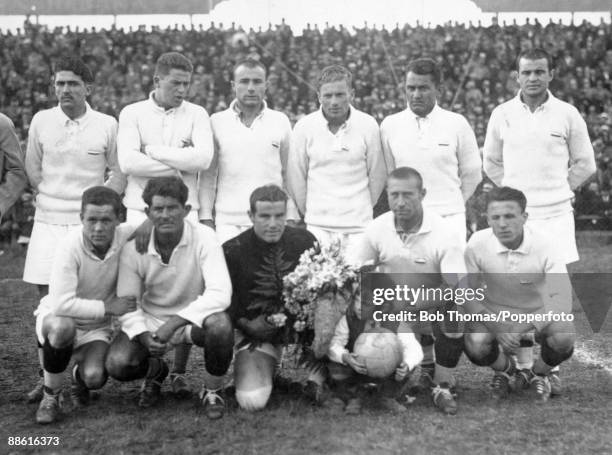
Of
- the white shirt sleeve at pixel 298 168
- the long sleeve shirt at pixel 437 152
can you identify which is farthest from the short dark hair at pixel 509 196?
the white shirt sleeve at pixel 298 168

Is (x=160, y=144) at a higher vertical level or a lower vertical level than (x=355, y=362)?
higher

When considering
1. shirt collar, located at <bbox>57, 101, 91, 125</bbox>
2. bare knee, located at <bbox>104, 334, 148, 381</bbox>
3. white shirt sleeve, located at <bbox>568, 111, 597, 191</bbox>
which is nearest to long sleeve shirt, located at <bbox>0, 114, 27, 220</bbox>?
shirt collar, located at <bbox>57, 101, 91, 125</bbox>

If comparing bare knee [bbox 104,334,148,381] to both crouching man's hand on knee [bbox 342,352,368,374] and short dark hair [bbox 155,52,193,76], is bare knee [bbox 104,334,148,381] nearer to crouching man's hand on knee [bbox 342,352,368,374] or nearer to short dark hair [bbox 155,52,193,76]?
crouching man's hand on knee [bbox 342,352,368,374]

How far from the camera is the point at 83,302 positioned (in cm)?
404

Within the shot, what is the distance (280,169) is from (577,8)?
2.83 metres

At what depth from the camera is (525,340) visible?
4270mm

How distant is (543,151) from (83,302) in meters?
3.06

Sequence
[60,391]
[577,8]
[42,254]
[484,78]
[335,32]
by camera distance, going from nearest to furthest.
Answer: [60,391]
[42,254]
[577,8]
[484,78]
[335,32]

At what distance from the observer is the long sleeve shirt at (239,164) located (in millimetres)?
4938

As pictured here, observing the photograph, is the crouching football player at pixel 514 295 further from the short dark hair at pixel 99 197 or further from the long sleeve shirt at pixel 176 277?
the short dark hair at pixel 99 197

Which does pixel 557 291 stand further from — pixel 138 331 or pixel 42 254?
pixel 42 254

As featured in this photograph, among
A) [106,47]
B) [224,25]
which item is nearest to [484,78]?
[224,25]

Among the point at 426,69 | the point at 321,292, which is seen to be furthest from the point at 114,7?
the point at 321,292

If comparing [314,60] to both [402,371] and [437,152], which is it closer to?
[437,152]
